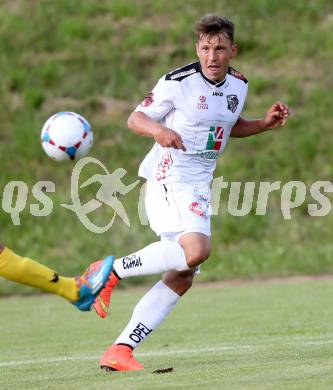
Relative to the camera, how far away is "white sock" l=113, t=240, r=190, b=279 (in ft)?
22.0

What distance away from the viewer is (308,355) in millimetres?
→ 6945

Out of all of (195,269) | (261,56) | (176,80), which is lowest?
(195,269)

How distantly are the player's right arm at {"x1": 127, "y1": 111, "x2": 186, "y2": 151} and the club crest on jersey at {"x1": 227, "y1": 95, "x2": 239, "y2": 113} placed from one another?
61 centimetres

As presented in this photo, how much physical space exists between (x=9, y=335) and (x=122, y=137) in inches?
384

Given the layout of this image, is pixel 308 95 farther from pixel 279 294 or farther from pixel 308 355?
pixel 308 355

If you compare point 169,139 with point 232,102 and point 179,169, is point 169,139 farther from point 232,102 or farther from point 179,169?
point 232,102

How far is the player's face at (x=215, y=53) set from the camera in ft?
22.7

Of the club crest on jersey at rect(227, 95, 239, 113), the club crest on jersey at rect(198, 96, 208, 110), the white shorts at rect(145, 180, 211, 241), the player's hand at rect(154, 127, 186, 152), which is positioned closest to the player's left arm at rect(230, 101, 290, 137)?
the club crest on jersey at rect(227, 95, 239, 113)

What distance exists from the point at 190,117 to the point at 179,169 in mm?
353

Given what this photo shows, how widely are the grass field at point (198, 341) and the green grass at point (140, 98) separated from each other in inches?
76.2

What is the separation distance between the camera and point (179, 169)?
7.03 metres

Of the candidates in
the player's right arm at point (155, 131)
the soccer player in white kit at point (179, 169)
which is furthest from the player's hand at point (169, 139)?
the soccer player in white kit at point (179, 169)

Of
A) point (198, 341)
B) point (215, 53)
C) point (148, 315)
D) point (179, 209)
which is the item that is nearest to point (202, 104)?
point (215, 53)

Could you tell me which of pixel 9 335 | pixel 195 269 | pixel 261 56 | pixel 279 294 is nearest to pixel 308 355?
pixel 195 269
